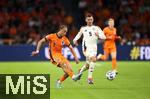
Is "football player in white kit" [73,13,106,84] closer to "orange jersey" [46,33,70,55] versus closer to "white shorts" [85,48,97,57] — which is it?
"white shorts" [85,48,97,57]

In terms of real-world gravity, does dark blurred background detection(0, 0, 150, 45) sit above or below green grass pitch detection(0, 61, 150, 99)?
above

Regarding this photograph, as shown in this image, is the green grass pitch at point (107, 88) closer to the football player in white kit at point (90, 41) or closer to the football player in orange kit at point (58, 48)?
the football player in orange kit at point (58, 48)

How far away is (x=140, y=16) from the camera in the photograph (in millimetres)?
36531

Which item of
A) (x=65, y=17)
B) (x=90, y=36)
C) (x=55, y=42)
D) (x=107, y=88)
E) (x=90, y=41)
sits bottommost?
(x=107, y=88)

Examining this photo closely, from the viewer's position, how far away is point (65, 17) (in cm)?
3578

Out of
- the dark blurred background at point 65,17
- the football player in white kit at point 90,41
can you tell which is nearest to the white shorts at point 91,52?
the football player in white kit at point 90,41

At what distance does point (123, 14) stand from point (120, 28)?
4.31 feet

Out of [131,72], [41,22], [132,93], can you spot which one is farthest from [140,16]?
[132,93]

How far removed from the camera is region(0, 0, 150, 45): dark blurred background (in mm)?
33688

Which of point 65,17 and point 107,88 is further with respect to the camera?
point 65,17

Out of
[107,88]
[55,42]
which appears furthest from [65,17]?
[107,88]

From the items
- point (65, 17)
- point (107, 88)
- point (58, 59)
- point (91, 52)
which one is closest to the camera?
point (58, 59)

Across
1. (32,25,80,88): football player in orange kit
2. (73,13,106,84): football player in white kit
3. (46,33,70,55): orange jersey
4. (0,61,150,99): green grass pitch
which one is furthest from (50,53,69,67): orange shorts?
(73,13,106,84): football player in white kit

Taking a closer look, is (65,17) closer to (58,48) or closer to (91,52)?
(91,52)
